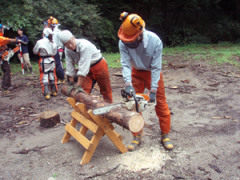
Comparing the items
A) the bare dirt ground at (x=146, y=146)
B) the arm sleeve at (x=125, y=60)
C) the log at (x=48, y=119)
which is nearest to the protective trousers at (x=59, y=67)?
the bare dirt ground at (x=146, y=146)

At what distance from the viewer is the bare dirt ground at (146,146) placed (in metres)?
2.64

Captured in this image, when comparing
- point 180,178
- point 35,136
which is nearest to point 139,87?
point 180,178

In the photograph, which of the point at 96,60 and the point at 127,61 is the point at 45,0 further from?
the point at 127,61

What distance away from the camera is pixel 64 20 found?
1087cm

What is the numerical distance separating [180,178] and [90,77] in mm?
2272

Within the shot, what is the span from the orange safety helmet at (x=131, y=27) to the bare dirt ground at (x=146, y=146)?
175cm

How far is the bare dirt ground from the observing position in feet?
8.66

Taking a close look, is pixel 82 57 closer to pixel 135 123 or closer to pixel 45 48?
pixel 135 123

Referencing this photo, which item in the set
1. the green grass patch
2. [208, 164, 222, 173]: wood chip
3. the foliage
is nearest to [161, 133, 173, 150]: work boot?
[208, 164, 222, 173]: wood chip

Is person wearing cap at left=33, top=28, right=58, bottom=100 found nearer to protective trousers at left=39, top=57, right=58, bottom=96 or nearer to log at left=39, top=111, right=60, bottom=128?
protective trousers at left=39, top=57, right=58, bottom=96

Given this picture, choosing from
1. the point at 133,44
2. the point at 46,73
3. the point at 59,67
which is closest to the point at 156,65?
the point at 133,44

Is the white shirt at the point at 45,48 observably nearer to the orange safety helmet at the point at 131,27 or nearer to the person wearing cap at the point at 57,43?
the person wearing cap at the point at 57,43

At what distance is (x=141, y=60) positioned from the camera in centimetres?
289

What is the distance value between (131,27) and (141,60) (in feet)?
2.03
